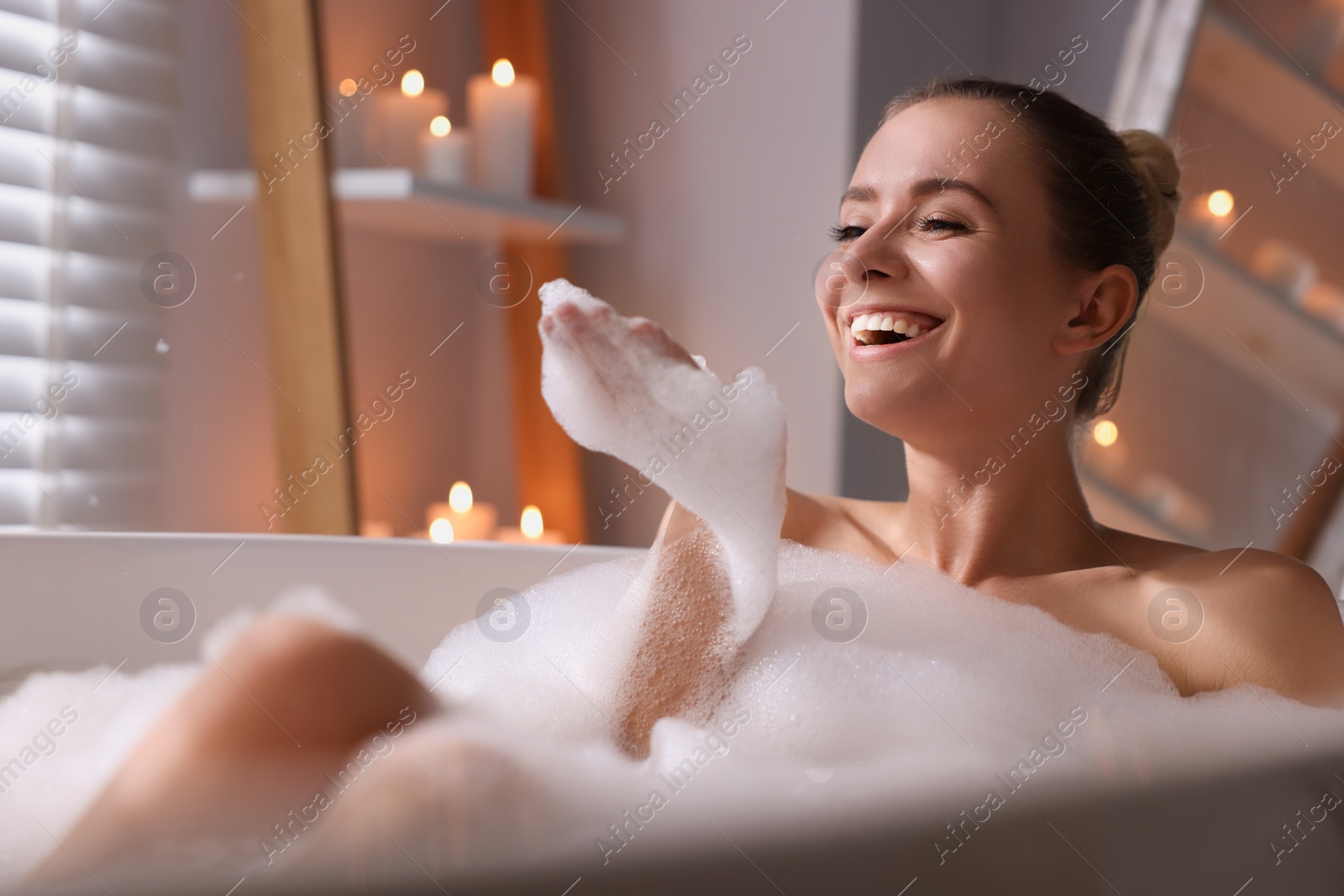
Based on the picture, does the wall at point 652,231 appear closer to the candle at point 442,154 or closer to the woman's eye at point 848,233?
the candle at point 442,154

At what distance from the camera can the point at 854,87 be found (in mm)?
2016

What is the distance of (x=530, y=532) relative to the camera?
2.16m

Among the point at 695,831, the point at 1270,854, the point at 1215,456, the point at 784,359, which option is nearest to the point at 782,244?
the point at 784,359

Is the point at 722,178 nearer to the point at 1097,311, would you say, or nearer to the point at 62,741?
the point at 1097,311

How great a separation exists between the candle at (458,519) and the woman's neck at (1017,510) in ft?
3.83

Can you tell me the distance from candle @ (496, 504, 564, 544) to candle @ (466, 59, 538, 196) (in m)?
0.59

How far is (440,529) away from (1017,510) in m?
1.24

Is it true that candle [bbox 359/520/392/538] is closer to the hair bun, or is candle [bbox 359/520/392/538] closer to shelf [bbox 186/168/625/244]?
shelf [bbox 186/168/625/244]

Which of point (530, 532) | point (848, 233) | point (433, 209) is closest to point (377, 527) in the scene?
point (530, 532)

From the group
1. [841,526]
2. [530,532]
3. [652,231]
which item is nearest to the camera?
[841,526]

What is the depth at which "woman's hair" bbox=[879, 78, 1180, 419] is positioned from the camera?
0.95m

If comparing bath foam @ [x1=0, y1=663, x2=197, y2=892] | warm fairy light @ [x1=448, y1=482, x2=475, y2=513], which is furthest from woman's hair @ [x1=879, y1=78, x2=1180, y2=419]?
warm fairy light @ [x1=448, y1=482, x2=475, y2=513]

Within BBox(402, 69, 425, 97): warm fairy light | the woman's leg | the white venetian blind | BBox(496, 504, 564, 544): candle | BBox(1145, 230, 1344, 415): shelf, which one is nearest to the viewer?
the woman's leg

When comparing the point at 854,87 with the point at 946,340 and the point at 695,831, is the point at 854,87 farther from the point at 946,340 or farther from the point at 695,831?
the point at 695,831
